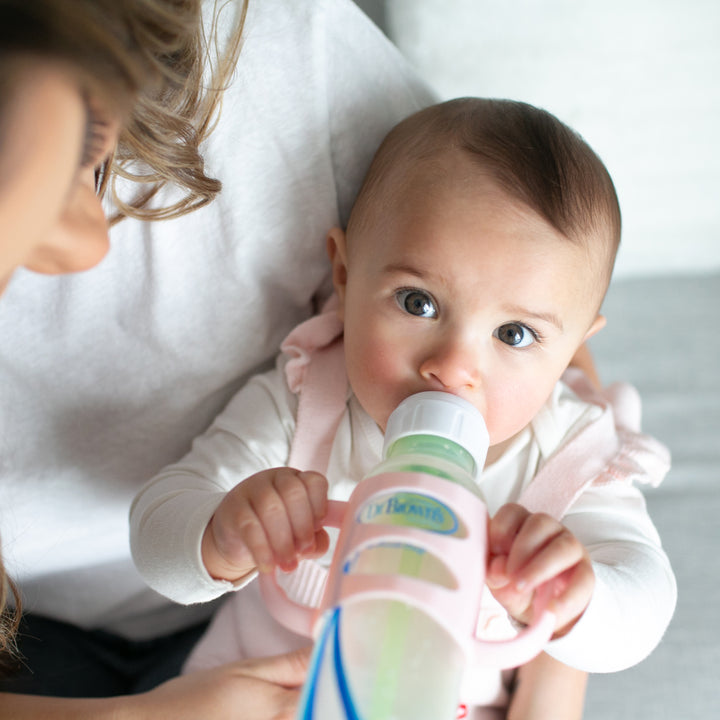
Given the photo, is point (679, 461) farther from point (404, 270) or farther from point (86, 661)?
point (86, 661)

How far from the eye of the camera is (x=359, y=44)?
2.84 ft

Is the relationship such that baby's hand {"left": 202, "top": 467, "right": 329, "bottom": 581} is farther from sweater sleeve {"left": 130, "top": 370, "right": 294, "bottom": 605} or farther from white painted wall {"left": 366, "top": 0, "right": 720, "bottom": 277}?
white painted wall {"left": 366, "top": 0, "right": 720, "bottom": 277}

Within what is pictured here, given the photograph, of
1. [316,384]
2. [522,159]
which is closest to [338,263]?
[316,384]

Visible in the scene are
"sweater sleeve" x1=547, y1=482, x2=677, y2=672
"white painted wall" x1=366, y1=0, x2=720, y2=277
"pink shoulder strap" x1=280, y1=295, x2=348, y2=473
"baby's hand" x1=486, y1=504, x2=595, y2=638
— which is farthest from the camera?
"white painted wall" x1=366, y1=0, x2=720, y2=277

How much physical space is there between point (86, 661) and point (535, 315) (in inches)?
31.6

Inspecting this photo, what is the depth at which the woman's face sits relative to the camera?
16.1 inches

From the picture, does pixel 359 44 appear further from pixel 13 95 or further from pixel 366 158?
pixel 13 95

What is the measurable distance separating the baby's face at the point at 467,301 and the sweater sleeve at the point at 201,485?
6.6 inches

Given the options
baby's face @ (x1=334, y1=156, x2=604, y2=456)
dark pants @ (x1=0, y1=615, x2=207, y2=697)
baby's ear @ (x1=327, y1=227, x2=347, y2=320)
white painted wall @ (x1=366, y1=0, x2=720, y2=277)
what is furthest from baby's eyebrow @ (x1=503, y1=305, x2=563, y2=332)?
dark pants @ (x1=0, y1=615, x2=207, y2=697)

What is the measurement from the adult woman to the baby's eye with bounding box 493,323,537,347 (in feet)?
0.90

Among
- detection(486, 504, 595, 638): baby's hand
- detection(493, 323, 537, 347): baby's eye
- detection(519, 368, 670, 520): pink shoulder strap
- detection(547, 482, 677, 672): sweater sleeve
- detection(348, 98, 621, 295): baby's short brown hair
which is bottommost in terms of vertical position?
detection(547, 482, 677, 672): sweater sleeve

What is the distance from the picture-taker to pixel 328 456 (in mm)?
912

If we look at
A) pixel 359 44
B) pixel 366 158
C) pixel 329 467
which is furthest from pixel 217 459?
pixel 359 44

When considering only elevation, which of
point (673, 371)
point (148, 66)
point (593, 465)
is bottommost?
point (673, 371)
